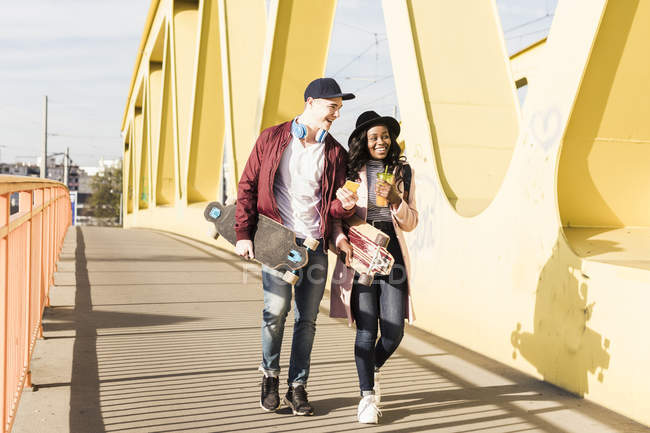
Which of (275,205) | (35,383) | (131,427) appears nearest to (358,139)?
(275,205)

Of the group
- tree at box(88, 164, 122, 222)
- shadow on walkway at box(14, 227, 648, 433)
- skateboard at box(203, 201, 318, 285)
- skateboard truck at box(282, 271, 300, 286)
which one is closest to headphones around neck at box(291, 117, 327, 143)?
skateboard at box(203, 201, 318, 285)

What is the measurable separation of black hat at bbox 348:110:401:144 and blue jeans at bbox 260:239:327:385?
26.2 inches

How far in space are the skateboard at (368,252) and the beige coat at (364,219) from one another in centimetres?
7

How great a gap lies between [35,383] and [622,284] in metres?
3.28

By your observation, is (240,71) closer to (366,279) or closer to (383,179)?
(383,179)

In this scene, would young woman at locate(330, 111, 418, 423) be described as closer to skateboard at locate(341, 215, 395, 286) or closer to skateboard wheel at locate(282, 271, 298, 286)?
skateboard at locate(341, 215, 395, 286)

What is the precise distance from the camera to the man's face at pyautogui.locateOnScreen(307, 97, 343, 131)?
148 inches

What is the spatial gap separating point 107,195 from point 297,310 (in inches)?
3915

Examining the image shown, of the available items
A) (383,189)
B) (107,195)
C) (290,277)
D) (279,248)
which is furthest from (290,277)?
(107,195)

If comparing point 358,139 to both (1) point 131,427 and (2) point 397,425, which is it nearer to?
(2) point 397,425

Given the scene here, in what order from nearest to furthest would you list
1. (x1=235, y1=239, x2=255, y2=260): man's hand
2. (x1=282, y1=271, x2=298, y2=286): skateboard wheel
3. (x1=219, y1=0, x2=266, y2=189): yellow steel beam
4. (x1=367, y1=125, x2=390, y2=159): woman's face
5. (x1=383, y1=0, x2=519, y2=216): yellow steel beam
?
(x1=282, y1=271, x2=298, y2=286): skateboard wheel < (x1=235, y1=239, x2=255, y2=260): man's hand < (x1=367, y1=125, x2=390, y2=159): woman's face < (x1=383, y1=0, x2=519, y2=216): yellow steel beam < (x1=219, y1=0, x2=266, y2=189): yellow steel beam

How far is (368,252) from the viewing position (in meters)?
3.77

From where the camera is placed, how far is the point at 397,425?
3.76 meters

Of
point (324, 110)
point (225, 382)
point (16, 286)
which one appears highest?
point (324, 110)
